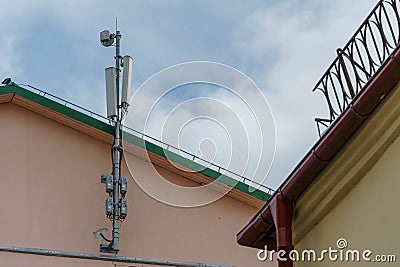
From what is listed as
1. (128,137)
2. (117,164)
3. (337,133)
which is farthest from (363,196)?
(128,137)

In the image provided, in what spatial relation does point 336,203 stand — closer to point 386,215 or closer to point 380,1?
point 386,215

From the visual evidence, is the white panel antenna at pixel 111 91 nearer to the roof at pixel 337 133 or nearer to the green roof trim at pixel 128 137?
the green roof trim at pixel 128 137

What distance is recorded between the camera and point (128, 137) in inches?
377

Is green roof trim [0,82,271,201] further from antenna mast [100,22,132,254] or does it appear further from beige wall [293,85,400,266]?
beige wall [293,85,400,266]

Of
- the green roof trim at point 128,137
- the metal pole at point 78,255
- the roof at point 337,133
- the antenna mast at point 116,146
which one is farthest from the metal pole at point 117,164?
the roof at point 337,133

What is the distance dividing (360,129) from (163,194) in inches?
216

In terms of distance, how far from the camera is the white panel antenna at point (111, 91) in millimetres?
8742

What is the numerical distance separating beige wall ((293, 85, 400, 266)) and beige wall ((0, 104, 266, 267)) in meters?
4.30

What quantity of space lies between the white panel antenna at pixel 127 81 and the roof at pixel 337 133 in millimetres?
3477

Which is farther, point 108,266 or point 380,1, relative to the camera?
point 108,266

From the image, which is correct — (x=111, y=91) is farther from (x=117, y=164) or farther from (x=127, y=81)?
(x=117, y=164)

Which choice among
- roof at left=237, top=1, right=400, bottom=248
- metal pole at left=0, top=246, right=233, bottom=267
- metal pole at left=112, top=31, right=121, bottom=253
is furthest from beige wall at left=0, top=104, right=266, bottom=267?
roof at left=237, top=1, right=400, bottom=248

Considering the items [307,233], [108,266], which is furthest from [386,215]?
[108,266]

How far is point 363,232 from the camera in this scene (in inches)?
180
